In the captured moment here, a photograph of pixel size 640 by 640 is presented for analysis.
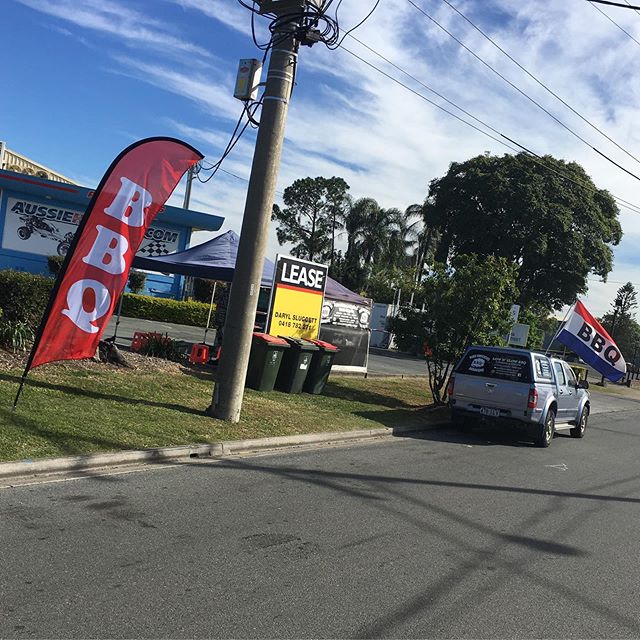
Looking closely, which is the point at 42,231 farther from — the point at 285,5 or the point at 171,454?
the point at 171,454

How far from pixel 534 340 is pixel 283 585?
18394 millimetres

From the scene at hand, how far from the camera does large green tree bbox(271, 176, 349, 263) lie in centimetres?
5838

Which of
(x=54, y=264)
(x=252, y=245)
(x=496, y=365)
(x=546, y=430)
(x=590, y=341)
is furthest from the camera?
(x=54, y=264)

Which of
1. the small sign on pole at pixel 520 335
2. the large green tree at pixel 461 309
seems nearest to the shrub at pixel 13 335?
the large green tree at pixel 461 309

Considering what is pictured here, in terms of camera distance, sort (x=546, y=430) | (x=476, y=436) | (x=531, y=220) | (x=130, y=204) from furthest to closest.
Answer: (x=531, y=220) < (x=476, y=436) < (x=546, y=430) < (x=130, y=204)

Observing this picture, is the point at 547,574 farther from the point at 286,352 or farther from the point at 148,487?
the point at 286,352

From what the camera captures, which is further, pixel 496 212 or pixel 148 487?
pixel 496 212

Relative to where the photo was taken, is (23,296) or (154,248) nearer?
(23,296)

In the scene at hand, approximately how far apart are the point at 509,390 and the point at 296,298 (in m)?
6.03

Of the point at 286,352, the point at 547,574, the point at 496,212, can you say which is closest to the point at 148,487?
the point at 547,574

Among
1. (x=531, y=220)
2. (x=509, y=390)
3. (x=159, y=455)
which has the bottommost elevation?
(x=159, y=455)

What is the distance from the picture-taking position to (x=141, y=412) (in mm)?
9688

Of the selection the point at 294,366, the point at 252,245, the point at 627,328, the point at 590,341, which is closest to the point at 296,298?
the point at 294,366

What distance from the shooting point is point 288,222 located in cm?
5953
